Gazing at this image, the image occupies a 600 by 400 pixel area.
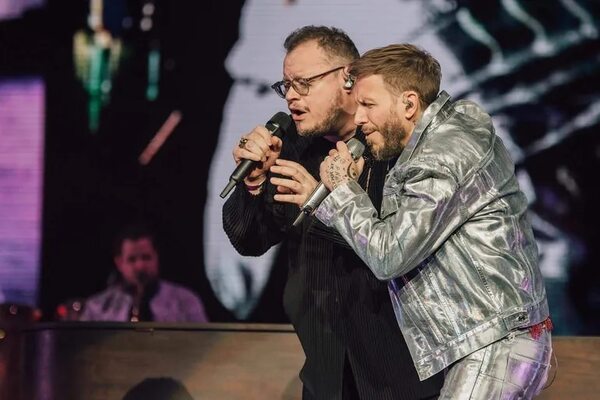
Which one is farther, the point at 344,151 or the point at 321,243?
the point at 321,243

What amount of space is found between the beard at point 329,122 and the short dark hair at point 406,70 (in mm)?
529

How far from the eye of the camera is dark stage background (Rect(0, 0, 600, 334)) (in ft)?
15.3

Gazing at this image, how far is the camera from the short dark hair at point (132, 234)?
504cm

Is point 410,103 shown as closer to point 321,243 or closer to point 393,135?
point 393,135

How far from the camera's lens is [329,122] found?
125 inches

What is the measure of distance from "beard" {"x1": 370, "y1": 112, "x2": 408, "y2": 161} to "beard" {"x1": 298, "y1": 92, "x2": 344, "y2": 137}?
0.56m

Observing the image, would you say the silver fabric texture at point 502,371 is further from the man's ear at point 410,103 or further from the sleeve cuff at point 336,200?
the man's ear at point 410,103

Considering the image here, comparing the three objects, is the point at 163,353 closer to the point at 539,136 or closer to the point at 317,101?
the point at 317,101

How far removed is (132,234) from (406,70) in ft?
8.99

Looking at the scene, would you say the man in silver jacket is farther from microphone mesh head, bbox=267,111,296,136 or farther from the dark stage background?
the dark stage background

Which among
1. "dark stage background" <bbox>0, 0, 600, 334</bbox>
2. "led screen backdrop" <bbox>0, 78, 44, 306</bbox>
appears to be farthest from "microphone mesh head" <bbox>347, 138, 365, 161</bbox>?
"led screen backdrop" <bbox>0, 78, 44, 306</bbox>

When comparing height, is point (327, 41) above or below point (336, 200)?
above

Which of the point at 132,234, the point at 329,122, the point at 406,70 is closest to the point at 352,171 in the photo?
the point at 406,70

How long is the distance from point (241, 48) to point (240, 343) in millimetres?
1880
